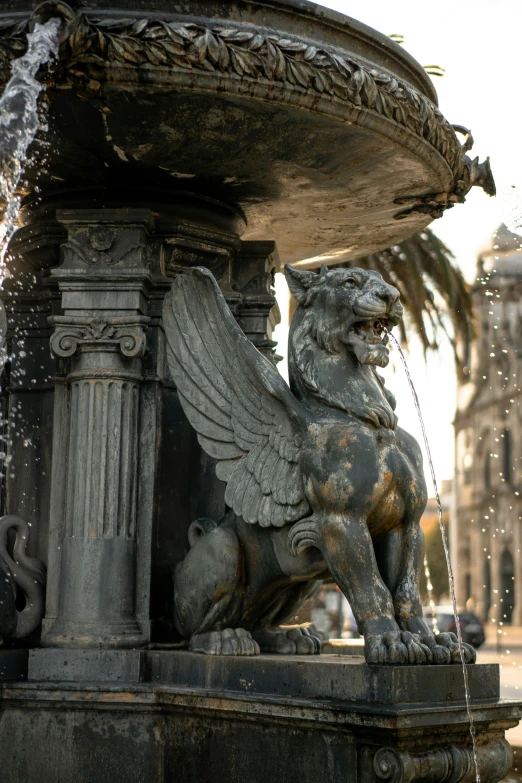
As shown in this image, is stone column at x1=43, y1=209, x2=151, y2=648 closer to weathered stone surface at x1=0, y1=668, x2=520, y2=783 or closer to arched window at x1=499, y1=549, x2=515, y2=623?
→ weathered stone surface at x1=0, y1=668, x2=520, y2=783

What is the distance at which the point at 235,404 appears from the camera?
5.05 meters

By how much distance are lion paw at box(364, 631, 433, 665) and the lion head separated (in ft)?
3.82

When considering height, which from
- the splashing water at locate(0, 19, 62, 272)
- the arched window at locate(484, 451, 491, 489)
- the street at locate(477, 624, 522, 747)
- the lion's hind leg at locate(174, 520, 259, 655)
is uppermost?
the arched window at locate(484, 451, 491, 489)

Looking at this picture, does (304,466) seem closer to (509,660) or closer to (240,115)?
(240,115)

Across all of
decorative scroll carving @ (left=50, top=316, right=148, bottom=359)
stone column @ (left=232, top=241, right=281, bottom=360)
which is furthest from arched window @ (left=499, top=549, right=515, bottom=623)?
decorative scroll carving @ (left=50, top=316, right=148, bottom=359)

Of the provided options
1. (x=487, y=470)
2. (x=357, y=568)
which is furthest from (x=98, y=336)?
(x=487, y=470)

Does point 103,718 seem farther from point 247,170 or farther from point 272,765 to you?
point 247,170

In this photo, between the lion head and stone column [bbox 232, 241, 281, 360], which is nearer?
the lion head

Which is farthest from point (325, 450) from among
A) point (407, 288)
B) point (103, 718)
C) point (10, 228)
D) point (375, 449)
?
point (407, 288)

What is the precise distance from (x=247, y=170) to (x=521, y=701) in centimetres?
264

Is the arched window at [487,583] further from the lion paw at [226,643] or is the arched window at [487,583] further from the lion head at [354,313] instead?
the lion head at [354,313]

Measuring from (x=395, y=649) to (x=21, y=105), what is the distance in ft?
8.31

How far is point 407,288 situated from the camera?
14828 millimetres

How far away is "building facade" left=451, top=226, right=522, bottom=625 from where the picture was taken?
43125mm
